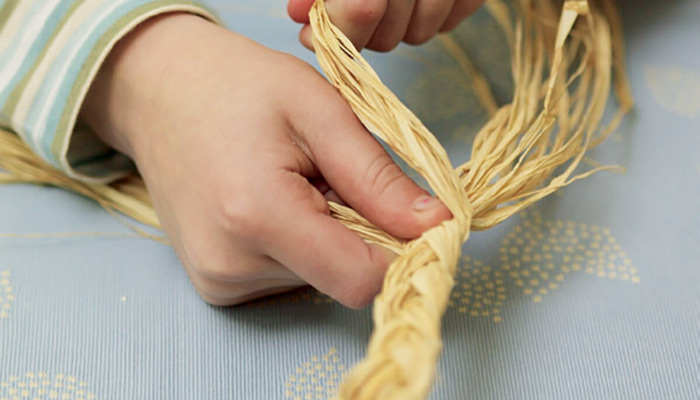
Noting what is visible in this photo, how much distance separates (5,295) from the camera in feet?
1.89

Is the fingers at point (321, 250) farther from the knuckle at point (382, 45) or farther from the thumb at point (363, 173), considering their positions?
the knuckle at point (382, 45)

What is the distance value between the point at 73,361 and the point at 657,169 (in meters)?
0.57

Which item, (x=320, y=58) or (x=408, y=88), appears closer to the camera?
(x=320, y=58)

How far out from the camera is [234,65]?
0.55 metres

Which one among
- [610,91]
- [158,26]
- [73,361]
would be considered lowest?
[73,361]

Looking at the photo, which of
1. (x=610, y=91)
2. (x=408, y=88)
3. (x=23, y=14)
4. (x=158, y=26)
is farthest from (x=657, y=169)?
(x=23, y=14)

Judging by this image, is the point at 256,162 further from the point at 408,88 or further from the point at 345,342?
Answer: the point at 408,88

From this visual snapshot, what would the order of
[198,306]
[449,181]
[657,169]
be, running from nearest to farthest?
[449,181] < [198,306] < [657,169]

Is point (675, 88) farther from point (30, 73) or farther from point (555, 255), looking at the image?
point (30, 73)

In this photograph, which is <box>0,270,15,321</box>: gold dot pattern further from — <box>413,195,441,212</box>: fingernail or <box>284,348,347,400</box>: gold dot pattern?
<box>413,195,441,212</box>: fingernail

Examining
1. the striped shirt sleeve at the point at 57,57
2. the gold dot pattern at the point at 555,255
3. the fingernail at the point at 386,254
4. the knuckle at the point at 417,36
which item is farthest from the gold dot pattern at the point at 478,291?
the striped shirt sleeve at the point at 57,57

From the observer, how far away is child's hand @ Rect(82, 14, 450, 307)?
1.54 feet

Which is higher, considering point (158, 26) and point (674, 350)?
point (158, 26)

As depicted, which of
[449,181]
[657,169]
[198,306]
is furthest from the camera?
[657,169]
